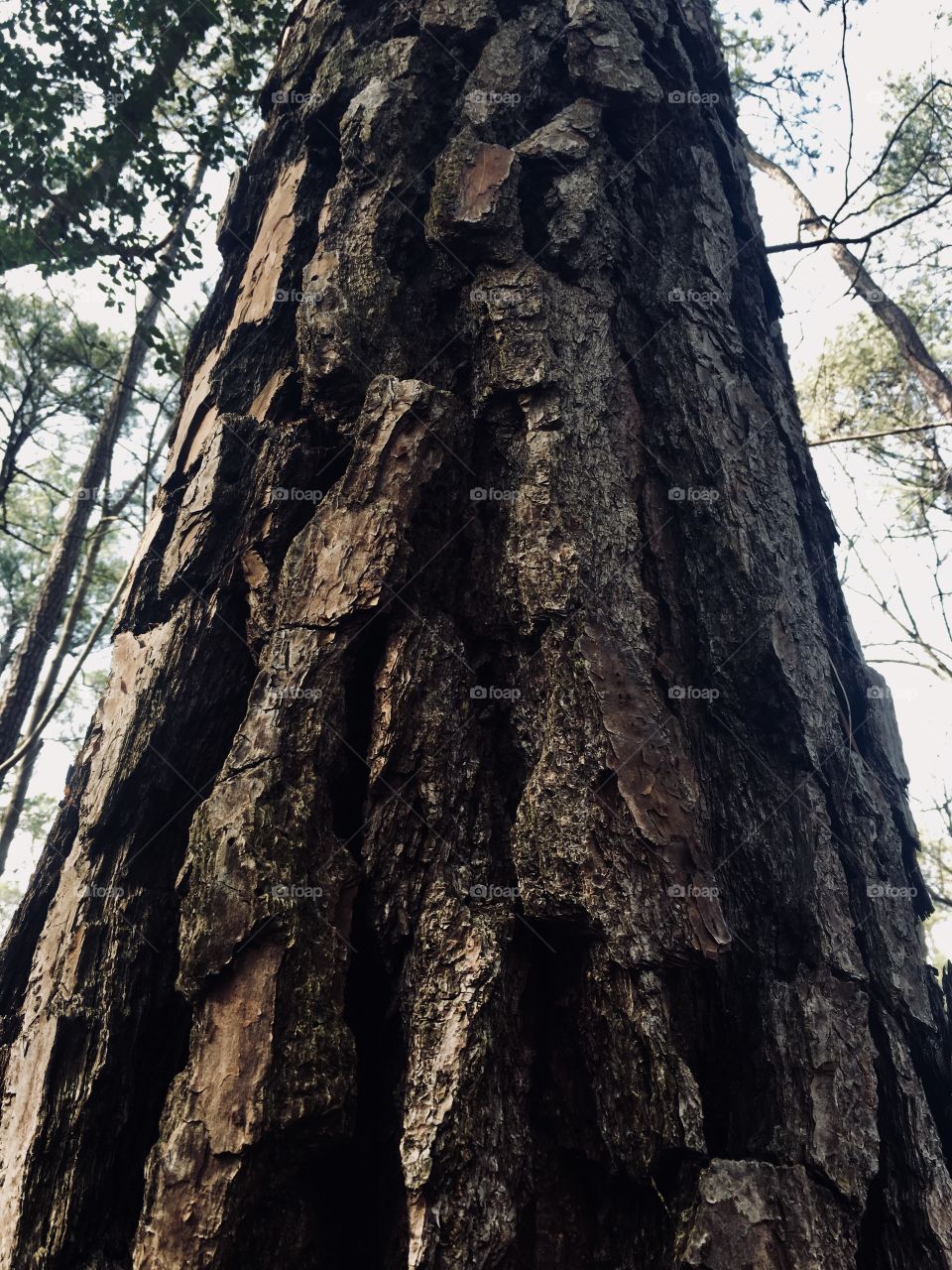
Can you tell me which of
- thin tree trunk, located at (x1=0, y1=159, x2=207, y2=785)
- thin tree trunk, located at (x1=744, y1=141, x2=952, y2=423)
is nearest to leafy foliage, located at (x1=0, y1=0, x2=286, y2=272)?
thin tree trunk, located at (x1=0, y1=159, x2=207, y2=785)

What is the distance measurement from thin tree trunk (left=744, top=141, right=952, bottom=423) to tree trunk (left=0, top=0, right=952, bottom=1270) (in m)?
6.38

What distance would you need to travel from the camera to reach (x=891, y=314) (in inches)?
367

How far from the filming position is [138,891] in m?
2.36

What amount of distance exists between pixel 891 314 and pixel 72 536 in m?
9.68

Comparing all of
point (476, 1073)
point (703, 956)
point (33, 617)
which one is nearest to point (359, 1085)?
point (476, 1073)

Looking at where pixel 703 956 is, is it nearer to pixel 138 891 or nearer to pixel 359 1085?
pixel 359 1085

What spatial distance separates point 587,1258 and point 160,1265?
930 mm

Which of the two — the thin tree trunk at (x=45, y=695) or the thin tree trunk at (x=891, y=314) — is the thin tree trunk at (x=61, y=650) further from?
the thin tree trunk at (x=891, y=314)

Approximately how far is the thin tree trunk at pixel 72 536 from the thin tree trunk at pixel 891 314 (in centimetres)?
619

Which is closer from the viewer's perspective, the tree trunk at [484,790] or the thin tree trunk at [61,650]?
the tree trunk at [484,790]

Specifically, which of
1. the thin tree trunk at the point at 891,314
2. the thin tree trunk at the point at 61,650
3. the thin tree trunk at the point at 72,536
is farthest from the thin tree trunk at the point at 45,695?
the thin tree trunk at the point at 891,314

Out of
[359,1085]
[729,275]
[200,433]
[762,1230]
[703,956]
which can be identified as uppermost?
[729,275]

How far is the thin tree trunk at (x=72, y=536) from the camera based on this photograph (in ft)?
24.5

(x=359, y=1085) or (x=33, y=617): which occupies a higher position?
(x=33, y=617)
